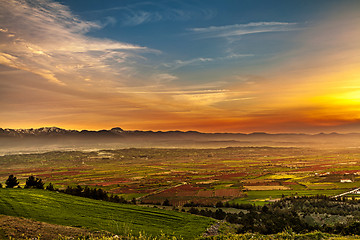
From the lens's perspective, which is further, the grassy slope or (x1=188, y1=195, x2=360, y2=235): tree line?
(x1=188, y1=195, x2=360, y2=235): tree line

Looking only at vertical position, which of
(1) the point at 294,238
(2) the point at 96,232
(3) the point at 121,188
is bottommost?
(3) the point at 121,188

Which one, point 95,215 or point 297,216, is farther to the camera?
point 297,216

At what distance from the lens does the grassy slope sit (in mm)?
26734

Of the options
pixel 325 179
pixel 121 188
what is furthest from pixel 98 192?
pixel 325 179

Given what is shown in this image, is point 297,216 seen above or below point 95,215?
below

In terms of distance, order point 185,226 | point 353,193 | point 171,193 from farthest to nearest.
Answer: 1. point 171,193
2. point 353,193
3. point 185,226

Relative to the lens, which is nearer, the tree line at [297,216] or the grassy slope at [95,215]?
the grassy slope at [95,215]

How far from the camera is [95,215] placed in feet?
104

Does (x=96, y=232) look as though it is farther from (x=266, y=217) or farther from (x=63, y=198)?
(x=266, y=217)

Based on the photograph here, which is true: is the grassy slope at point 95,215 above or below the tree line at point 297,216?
above

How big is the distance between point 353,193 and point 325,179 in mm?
29014

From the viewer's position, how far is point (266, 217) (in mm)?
41062

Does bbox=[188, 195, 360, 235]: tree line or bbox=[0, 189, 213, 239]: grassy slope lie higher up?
bbox=[0, 189, 213, 239]: grassy slope

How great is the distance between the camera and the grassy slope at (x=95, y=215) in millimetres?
26734
